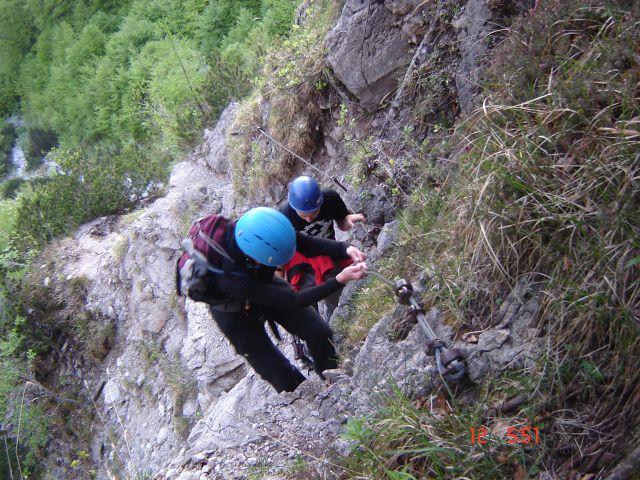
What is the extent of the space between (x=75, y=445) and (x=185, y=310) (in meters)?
3.93

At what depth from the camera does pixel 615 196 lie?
2.96 meters

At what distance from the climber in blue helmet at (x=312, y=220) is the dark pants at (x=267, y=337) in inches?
12.4

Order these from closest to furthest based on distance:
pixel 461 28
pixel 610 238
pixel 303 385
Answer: pixel 610 238 < pixel 303 385 < pixel 461 28

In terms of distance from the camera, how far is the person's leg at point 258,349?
4.68 metres

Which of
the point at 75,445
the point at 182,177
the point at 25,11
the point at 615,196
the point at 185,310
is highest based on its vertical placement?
the point at 25,11

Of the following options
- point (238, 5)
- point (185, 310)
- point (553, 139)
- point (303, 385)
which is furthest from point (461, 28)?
point (238, 5)

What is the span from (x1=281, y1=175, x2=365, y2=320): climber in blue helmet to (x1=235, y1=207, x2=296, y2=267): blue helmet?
0.82 metres

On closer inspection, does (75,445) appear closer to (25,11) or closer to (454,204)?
(454,204)

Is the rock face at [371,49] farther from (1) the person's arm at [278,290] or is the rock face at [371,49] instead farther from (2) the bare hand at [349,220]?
(1) the person's arm at [278,290]

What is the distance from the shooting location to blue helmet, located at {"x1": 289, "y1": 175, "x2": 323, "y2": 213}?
490 cm
